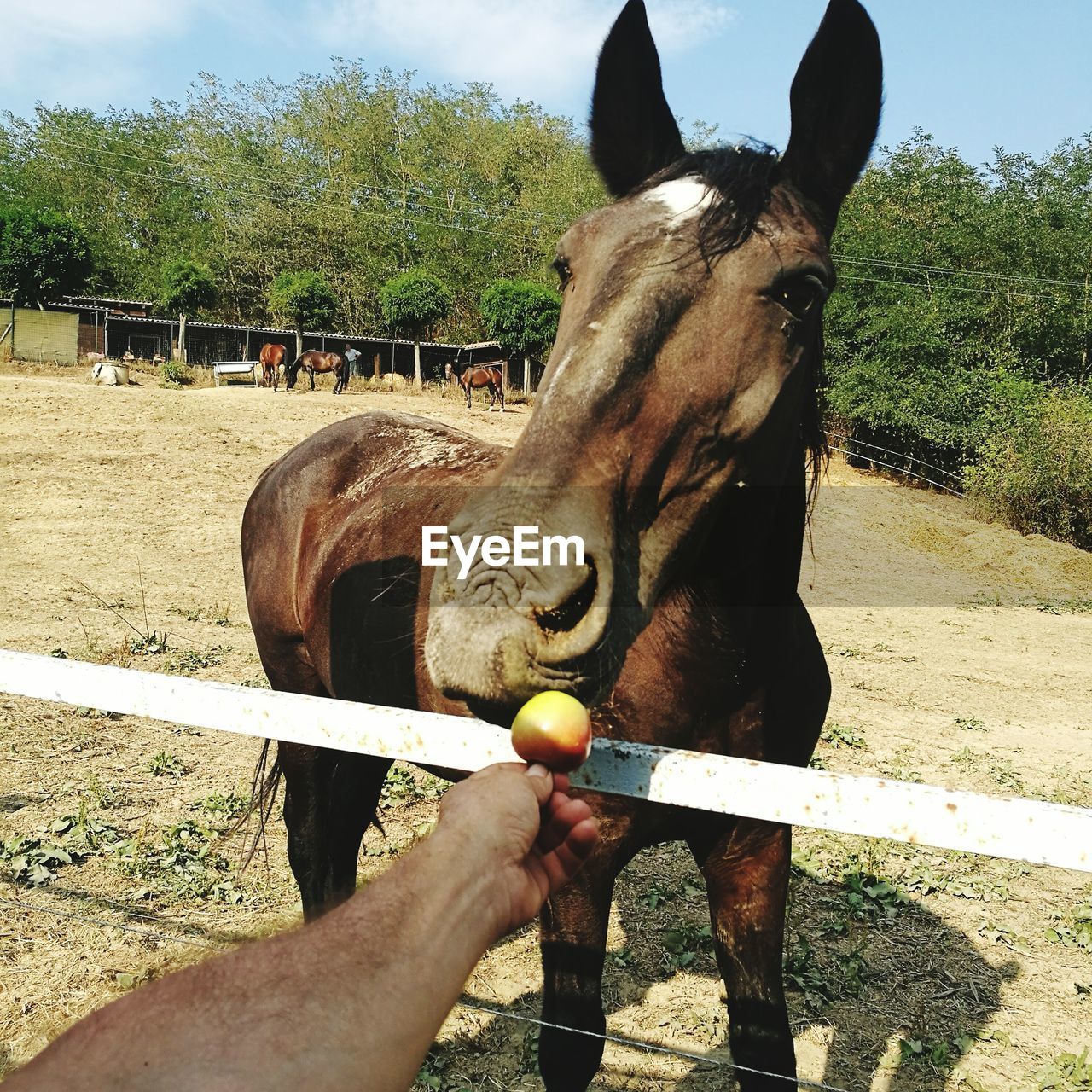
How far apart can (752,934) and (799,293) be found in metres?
1.71

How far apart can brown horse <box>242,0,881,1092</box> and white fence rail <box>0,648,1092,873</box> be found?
5.3 inches

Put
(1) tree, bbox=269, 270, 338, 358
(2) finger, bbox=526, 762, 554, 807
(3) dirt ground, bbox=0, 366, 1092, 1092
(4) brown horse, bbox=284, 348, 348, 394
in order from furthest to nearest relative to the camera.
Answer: (1) tree, bbox=269, 270, 338, 358 → (4) brown horse, bbox=284, 348, 348, 394 → (3) dirt ground, bbox=0, 366, 1092, 1092 → (2) finger, bbox=526, 762, 554, 807

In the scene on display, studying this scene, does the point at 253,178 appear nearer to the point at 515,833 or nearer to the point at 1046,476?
the point at 1046,476

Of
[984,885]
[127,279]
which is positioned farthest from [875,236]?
[127,279]

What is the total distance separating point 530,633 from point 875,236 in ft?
102

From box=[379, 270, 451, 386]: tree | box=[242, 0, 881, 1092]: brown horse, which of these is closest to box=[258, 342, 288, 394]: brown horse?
box=[379, 270, 451, 386]: tree

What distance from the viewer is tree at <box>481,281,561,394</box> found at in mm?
33938

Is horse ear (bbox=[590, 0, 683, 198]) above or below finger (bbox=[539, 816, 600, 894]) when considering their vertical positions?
above

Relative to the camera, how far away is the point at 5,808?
4.84m

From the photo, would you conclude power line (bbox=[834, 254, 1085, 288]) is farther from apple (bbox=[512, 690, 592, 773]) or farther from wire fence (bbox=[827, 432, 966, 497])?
apple (bbox=[512, 690, 592, 773])

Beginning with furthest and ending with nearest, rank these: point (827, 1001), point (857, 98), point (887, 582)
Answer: point (887, 582) < point (827, 1001) < point (857, 98)

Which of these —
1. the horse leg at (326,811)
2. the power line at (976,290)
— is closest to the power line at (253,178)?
Answer: the power line at (976,290)

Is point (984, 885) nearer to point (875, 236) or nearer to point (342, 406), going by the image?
point (342, 406)

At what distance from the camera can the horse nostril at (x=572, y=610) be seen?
1.45 metres
